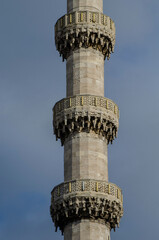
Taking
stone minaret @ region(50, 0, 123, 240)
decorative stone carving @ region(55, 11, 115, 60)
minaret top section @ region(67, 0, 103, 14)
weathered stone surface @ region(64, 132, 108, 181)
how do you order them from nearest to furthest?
stone minaret @ region(50, 0, 123, 240), weathered stone surface @ region(64, 132, 108, 181), decorative stone carving @ region(55, 11, 115, 60), minaret top section @ region(67, 0, 103, 14)

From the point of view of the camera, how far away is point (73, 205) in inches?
2242

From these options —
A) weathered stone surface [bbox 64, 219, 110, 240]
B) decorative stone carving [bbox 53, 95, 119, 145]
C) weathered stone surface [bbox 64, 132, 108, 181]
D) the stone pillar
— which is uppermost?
the stone pillar

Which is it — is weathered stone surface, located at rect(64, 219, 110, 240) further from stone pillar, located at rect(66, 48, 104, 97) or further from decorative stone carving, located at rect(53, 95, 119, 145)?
stone pillar, located at rect(66, 48, 104, 97)

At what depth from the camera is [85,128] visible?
59.8 m

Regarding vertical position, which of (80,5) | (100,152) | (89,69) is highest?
(80,5)

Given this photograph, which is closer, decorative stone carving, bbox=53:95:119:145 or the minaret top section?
decorative stone carving, bbox=53:95:119:145

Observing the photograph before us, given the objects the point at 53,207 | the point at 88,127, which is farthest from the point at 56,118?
the point at 53,207

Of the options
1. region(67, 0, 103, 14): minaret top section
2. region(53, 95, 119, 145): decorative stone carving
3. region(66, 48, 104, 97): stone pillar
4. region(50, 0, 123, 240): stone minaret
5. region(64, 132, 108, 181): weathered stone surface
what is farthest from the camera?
region(67, 0, 103, 14): minaret top section

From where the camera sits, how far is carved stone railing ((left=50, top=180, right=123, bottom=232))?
57.0 m

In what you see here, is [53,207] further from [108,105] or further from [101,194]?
[108,105]

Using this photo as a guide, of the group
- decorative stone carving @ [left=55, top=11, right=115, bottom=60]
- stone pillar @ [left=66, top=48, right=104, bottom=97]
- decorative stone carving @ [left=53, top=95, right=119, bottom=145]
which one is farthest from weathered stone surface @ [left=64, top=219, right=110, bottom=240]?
decorative stone carving @ [left=55, top=11, right=115, bottom=60]

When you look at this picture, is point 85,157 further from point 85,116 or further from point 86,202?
point 86,202

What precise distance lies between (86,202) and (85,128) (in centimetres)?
549

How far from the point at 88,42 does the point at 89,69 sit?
2.12 metres
